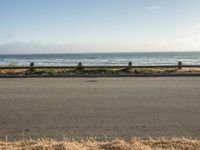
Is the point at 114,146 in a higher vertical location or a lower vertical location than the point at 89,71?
lower

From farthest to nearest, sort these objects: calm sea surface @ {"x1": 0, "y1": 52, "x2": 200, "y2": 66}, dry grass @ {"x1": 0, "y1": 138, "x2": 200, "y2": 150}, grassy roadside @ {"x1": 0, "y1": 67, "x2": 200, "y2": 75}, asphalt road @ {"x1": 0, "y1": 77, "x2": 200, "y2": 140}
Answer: calm sea surface @ {"x1": 0, "y1": 52, "x2": 200, "y2": 66} → grassy roadside @ {"x1": 0, "y1": 67, "x2": 200, "y2": 75} → asphalt road @ {"x1": 0, "y1": 77, "x2": 200, "y2": 140} → dry grass @ {"x1": 0, "y1": 138, "x2": 200, "y2": 150}

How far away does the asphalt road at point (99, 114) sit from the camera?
278 inches

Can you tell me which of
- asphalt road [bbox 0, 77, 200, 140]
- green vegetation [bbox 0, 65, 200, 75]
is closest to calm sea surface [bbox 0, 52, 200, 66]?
green vegetation [bbox 0, 65, 200, 75]

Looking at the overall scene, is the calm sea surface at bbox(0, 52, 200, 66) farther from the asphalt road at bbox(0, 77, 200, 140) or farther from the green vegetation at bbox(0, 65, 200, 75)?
the asphalt road at bbox(0, 77, 200, 140)

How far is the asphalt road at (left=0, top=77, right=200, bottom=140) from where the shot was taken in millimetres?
7070

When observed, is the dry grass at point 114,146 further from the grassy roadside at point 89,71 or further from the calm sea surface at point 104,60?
the calm sea surface at point 104,60

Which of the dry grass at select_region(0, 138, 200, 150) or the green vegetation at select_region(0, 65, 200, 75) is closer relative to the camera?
the dry grass at select_region(0, 138, 200, 150)

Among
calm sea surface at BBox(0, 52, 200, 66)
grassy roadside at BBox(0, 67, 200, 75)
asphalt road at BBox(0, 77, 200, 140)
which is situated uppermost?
grassy roadside at BBox(0, 67, 200, 75)

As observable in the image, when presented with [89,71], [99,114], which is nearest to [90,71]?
[89,71]

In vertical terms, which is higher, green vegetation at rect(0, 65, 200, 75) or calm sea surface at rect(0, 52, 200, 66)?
green vegetation at rect(0, 65, 200, 75)

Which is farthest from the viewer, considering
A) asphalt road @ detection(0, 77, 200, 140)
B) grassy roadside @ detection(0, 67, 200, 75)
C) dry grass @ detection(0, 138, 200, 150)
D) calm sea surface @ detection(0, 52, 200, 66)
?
calm sea surface @ detection(0, 52, 200, 66)

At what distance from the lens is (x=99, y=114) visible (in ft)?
28.4

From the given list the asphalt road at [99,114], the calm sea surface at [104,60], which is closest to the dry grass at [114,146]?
the asphalt road at [99,114]

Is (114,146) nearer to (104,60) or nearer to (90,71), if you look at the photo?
(90,71)
